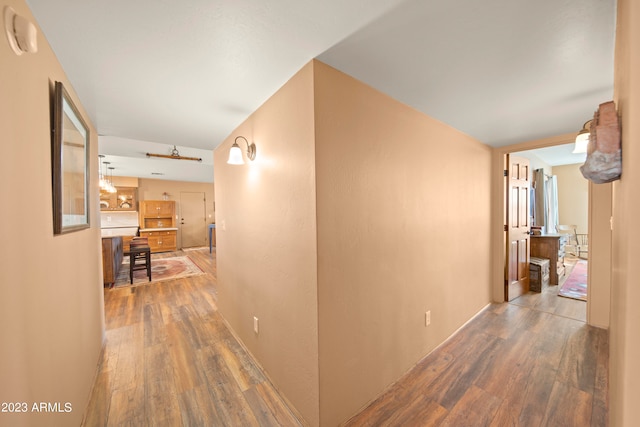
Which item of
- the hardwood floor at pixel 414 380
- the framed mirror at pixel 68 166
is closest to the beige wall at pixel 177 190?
the hardwood floor at pixel 414 380

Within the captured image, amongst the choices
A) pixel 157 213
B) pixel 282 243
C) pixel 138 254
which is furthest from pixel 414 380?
pixel 157 213

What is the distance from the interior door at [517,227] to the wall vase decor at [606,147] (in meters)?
2.90

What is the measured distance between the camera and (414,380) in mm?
1826

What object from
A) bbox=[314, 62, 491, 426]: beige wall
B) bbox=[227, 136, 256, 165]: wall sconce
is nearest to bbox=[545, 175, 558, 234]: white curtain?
bbox=[314, 62, 491, 426]: beige wall

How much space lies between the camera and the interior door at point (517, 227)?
324 centimetres

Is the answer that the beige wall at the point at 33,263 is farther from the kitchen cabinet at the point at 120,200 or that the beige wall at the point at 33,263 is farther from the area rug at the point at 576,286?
the kitchen cabinet at the point at 120,200

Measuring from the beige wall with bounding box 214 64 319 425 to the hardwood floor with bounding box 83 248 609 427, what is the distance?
0.27 metres

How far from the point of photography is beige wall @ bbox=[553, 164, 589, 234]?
5875mm

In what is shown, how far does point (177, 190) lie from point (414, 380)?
8.80 m

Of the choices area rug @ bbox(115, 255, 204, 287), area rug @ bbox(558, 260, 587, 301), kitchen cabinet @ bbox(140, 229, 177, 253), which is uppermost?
kitchen cabinet @ bbox(140, 229, 177, 253)

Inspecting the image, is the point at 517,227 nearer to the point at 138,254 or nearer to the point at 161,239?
the point at 138,254

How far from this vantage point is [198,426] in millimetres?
1440

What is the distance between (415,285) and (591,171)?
1388 mm

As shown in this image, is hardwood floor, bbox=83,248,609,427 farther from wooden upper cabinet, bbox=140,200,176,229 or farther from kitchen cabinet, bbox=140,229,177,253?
wooden upper cabinet, bbox=140,200,176,229
